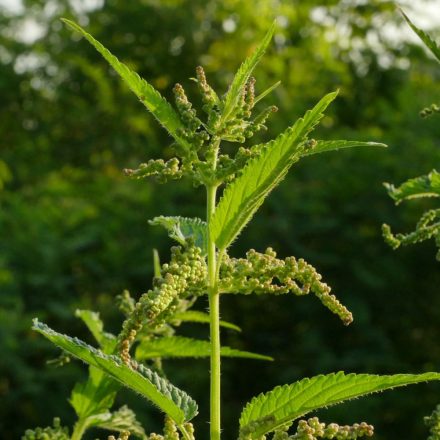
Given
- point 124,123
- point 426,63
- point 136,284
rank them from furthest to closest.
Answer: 1. point 426,63
2. point 124,123
3. point 136,284

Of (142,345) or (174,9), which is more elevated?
(174,9)

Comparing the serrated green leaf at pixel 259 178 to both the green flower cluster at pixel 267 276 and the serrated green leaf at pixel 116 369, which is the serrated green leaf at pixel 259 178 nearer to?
the green flower cluster at pixel 267 276

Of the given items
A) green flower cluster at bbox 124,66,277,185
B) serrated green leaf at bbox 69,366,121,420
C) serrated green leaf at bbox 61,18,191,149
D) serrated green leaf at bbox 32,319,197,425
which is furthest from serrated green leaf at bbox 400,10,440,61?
serrated green leaf at bbox 69,366,121,420

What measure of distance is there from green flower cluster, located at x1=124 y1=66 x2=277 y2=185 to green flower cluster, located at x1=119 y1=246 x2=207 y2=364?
0.12 meters

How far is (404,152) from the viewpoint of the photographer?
7492 mm

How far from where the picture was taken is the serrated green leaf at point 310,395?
1.41 meters

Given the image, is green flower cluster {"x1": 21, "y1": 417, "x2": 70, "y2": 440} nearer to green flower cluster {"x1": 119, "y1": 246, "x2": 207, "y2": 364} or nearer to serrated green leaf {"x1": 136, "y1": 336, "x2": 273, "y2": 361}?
serrated green leaf {"x1": 136, "y1": 336, "x2": 273, "y2": 361}

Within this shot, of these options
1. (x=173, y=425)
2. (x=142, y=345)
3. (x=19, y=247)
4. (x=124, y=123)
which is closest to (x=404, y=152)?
(x=19, y=247)

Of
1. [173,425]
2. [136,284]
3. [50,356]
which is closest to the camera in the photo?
[173,425]

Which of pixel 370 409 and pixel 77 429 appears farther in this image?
pixel 370 409

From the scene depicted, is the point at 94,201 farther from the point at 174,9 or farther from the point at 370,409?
the point at 174,9

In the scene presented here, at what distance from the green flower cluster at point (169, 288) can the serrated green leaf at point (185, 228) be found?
0.22ft

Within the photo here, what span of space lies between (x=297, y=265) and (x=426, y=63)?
10.9 metres

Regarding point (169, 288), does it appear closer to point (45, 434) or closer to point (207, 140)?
point (207, 140)
